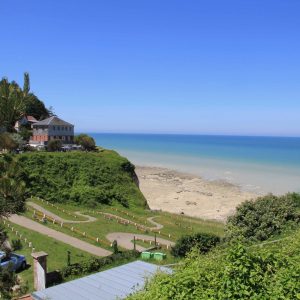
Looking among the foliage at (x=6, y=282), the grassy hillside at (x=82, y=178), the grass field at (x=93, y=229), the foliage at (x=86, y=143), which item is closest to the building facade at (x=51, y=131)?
the foliage at (x=86, y=143)

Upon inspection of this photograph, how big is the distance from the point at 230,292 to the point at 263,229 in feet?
66.0

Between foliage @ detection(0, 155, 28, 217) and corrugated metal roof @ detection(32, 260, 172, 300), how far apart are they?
6620 mm

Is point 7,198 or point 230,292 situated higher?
point 7,198

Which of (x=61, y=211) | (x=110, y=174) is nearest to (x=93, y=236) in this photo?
(x=61, y=211)

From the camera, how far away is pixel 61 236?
1252 inches

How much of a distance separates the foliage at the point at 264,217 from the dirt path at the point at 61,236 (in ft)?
32.4

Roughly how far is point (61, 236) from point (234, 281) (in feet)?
85.0

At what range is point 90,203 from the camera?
157 ft

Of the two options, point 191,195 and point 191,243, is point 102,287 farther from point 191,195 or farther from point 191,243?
point 191,195

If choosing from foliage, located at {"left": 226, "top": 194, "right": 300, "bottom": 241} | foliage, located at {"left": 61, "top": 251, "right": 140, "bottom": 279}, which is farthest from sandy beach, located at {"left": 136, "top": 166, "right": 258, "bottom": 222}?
foliage, located at {"left": 61, "top": 251, "right": 140, "bottom": 279}

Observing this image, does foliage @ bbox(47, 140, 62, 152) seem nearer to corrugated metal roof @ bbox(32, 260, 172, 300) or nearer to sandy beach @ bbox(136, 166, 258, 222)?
sandy beach @ bbox(136, 166, 258, 222)

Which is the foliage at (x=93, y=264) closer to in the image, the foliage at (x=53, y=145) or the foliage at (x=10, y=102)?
the foliage at (x=10, y=102)

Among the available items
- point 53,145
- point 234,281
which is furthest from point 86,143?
point 234,281

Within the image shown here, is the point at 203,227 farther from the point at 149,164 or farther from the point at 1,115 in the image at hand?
the point at 149,164
